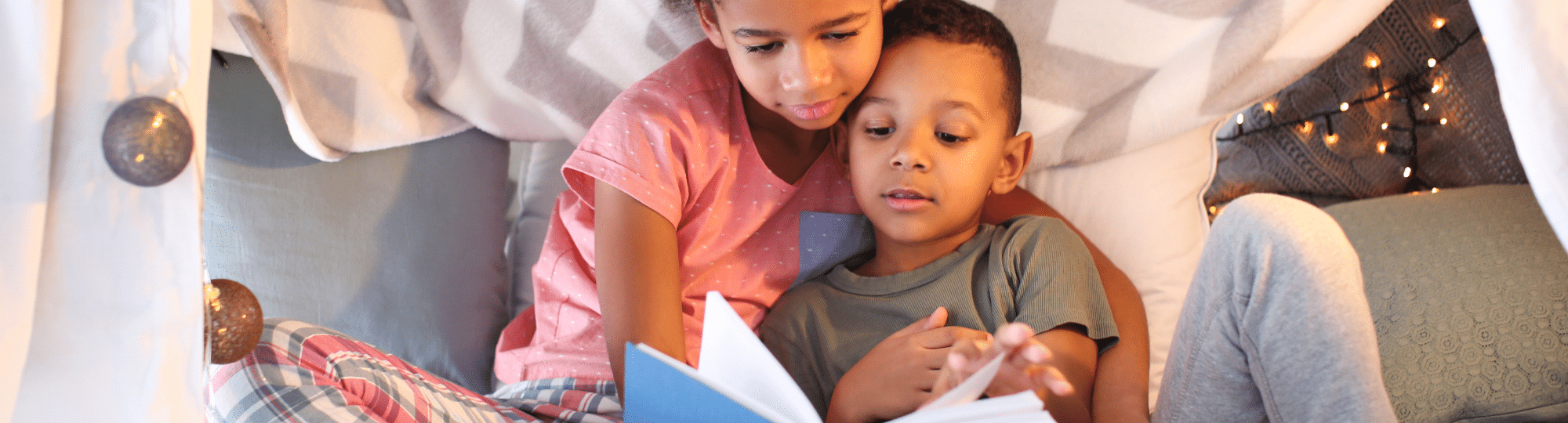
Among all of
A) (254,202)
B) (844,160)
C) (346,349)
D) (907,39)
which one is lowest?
(346,349)

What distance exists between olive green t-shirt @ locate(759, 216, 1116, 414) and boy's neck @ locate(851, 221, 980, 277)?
0.06ft

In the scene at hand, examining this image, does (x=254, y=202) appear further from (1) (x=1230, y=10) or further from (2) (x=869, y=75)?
(1) (x=1230, y=10)

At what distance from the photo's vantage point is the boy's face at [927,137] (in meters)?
0.87

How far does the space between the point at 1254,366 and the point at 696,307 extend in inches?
22.4

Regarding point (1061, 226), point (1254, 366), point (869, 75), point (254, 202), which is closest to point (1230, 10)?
point (1061, 226)

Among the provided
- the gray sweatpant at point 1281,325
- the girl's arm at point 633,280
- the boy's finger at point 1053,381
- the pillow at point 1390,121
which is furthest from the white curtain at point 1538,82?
the girl's arm at point 633,280

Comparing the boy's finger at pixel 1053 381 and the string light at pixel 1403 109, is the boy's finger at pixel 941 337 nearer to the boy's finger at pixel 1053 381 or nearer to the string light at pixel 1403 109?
the boy's finger at pixel 1053 381

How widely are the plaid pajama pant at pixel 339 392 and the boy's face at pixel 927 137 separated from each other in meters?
0.35

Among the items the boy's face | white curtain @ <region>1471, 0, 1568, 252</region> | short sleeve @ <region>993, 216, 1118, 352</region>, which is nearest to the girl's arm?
the boy's face

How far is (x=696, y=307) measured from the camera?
1.00 meters

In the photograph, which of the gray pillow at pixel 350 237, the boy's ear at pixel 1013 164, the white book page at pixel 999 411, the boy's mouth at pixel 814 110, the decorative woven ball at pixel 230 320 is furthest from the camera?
the gray pillow at pixel 350 237

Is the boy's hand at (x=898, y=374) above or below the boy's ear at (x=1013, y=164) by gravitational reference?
below

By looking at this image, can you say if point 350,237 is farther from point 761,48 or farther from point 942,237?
point 942,237

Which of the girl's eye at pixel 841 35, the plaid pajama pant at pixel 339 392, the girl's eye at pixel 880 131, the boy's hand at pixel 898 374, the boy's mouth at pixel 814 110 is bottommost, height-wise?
the plaid pajama pant at pixel 339 392
